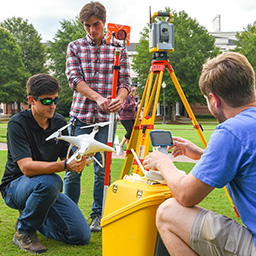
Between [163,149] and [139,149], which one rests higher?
[163,149]

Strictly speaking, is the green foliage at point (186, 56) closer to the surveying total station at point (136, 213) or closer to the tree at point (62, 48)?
the tree at point (62, 48)

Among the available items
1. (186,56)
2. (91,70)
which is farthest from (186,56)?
(91,70)

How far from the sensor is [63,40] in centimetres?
4184

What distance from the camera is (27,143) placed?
2.87 metres

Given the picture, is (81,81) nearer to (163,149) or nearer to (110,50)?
(110,50)

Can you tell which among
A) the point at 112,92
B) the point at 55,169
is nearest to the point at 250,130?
the point at 55,169

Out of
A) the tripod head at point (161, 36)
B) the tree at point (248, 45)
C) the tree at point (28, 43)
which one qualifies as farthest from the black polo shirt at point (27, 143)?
the tree at point (28, 43)

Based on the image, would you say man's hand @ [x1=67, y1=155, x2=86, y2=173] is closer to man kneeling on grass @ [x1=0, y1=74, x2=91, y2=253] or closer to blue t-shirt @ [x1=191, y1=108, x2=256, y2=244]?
man kneeling on grass @ [x1=0, y1=74, x2=91, y2=253]

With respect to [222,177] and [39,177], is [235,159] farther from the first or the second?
[39,177]

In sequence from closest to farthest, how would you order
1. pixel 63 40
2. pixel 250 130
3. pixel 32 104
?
pixel 250 130
pixel 32 104
pixel 63 40

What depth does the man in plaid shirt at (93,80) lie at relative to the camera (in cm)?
343

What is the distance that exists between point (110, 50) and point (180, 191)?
2.15m

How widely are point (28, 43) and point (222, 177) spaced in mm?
49865

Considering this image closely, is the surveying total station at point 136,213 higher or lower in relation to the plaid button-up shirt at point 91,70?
lower
